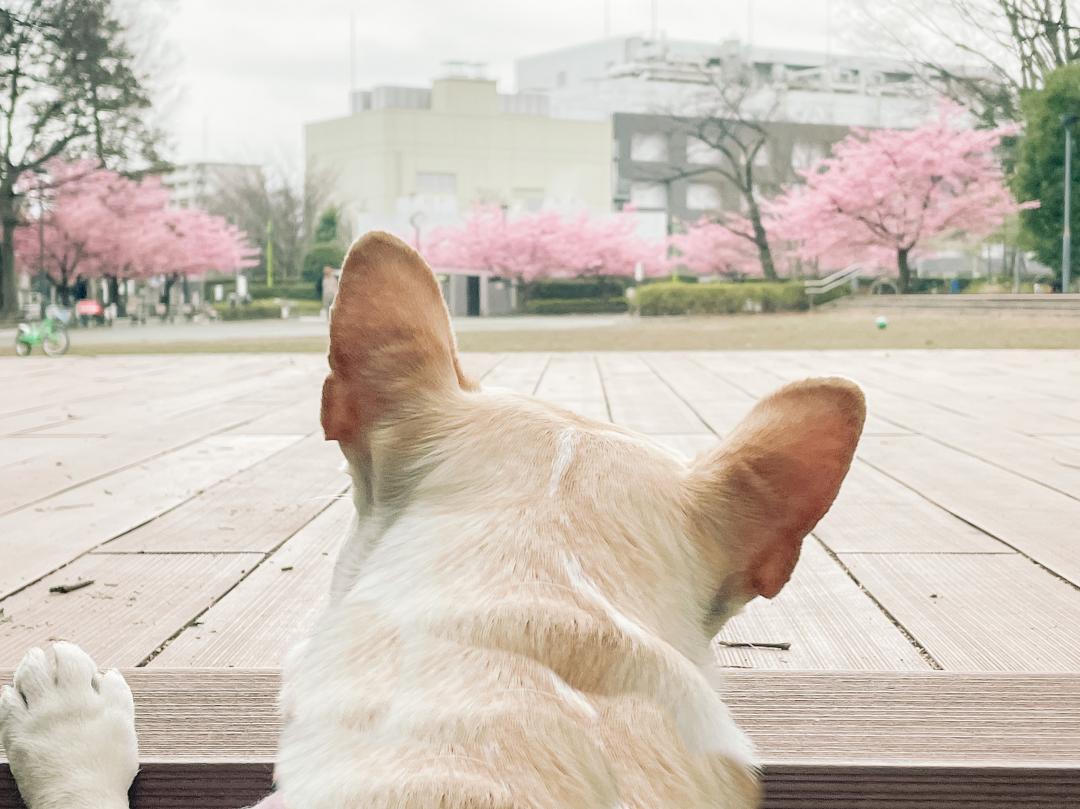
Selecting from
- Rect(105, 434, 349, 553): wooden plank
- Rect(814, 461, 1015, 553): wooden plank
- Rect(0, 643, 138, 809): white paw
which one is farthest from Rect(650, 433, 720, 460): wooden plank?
Rect(0, 643, 138, 809): white paw

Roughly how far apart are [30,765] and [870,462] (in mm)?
3502

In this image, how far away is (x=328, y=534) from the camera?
2965 millimetres

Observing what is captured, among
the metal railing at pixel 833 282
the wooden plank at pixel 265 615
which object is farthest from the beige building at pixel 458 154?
the wooden plank at pixel 265 615

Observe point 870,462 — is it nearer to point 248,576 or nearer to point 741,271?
point 248,576

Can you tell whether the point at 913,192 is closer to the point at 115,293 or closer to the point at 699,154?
the point at 115,293

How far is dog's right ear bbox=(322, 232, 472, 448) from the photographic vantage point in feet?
3.34

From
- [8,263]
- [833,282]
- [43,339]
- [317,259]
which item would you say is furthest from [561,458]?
[317,259]

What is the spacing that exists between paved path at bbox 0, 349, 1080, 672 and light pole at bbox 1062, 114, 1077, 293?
21989mm

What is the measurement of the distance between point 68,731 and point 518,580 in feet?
2.98

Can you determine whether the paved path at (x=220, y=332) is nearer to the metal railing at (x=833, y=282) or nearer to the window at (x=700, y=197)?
the metal railing at (x=833, y=282)

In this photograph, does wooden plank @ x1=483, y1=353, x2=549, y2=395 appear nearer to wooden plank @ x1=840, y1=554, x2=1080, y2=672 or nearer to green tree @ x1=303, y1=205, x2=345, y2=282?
wooden plank @ x1=840, y1=554, x2=1080, y2=672

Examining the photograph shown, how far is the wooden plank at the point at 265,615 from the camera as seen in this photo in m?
1.92

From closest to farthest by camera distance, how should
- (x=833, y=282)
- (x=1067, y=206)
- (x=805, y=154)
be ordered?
(x=1067, y=206), (x=833, y=282), (x=805, y=154)

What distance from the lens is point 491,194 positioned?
62.2 meters
